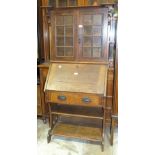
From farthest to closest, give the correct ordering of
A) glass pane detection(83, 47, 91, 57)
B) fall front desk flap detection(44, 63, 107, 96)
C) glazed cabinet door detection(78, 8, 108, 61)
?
glass pane detection(83, 47, 91, 57) → glazed cabinet door detection(78, 8, 108, 61) → fall front desk flap detection(44, 63, 107, 96)

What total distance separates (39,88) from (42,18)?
38.1 inches

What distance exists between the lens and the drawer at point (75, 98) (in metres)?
2.09

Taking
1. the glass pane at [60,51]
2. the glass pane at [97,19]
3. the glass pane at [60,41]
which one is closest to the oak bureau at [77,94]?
the glass pane at [60,51]

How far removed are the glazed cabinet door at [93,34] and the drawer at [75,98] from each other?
0.53m

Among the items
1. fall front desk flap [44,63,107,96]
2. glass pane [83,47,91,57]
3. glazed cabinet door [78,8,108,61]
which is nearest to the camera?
fall front desk flap [44,63,107,96]

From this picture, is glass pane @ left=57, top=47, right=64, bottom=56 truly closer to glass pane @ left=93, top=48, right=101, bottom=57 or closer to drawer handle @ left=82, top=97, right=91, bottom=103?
glass pane @ left=93, top=48, right=101, bottom=57

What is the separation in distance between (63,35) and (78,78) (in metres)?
0.65

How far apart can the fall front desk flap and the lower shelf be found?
1.77 ft

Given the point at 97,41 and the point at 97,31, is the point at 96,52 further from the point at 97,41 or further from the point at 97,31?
the point at 97,31

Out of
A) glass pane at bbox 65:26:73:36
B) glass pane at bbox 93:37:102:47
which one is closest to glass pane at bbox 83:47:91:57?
glass pane at bbox 93:37:102:47

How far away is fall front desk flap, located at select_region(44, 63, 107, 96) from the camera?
2.08 meters

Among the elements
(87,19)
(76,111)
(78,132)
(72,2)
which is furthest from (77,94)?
(72,2)

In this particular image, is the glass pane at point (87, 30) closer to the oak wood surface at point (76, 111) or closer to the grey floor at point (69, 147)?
the oak wood surface at point (76, 111)
